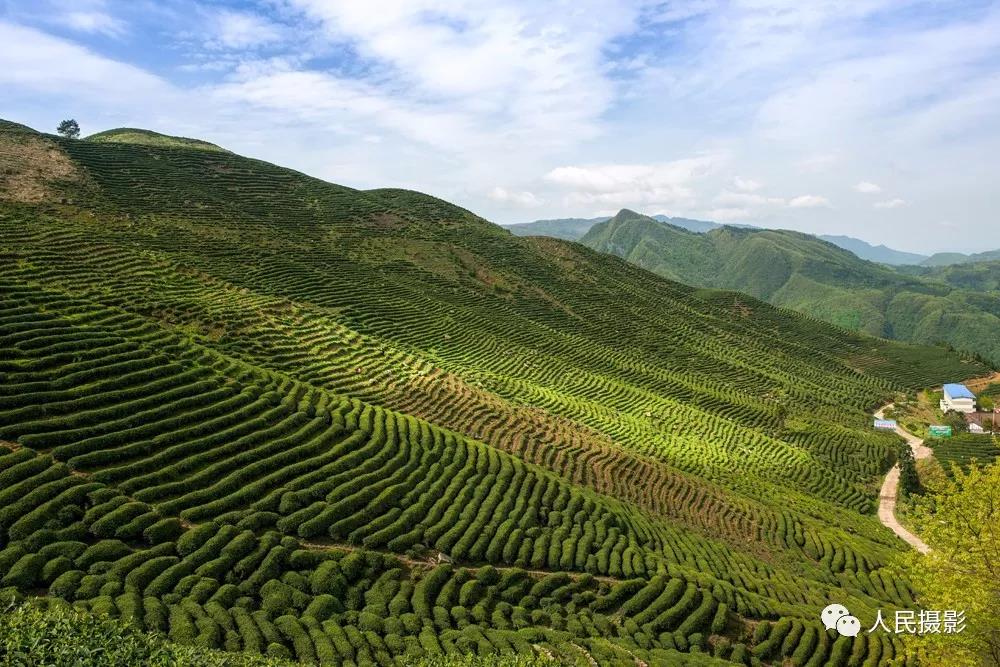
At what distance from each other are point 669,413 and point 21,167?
369 feet

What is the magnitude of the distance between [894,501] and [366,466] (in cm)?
7003

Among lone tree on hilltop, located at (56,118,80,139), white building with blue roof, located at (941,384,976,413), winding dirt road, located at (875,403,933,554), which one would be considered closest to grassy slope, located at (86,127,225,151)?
lone tree on hilltop, located at (56,118,80,139)

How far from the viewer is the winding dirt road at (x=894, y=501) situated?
196ft

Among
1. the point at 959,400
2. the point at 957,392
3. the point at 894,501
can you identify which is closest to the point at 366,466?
the point at 894,501

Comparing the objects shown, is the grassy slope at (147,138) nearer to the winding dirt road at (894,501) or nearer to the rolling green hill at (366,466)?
the rolling green hill at (366,466)

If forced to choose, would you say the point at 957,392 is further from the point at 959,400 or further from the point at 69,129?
the point at 69,129

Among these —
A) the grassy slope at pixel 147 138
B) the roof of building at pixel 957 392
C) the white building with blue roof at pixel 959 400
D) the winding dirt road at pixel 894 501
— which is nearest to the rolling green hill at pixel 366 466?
the winding dirt road at pixel 894 501

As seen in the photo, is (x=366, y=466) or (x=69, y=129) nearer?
(x=366, y=466)

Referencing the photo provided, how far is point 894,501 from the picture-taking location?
7000 centimetres

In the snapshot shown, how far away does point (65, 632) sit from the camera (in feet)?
54.6

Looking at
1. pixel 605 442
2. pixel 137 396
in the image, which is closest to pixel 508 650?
pixel 137 396

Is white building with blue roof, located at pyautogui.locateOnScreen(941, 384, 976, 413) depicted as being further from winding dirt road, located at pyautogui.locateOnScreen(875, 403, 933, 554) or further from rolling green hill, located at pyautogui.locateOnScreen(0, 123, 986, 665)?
rolling green hill, located at pyautogui.locateOnScreen(0, 123, 986, 665)

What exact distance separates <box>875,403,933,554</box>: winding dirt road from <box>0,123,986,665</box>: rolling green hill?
2.64m

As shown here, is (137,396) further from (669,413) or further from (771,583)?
(669,413)
